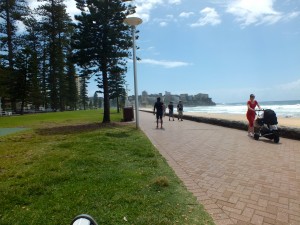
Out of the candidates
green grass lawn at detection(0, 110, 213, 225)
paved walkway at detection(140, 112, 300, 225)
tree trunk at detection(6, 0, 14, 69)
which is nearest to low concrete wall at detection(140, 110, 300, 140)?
paved walkway at detection(140, 112, 300, 225)

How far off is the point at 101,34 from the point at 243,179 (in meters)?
14.6

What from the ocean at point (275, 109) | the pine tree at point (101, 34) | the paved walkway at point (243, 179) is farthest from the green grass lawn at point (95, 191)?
the ocean at point (275, 109)

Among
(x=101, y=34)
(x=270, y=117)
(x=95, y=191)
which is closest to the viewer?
(x=95, y=191)

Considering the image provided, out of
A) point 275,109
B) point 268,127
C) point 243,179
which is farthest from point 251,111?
point 275,109

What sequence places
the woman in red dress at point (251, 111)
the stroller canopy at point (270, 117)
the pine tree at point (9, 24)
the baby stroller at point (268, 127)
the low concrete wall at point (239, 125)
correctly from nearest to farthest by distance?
1. the baby stroller at point (268, 127)
2. the stroller canopy at point (270, 117)
3. the low concrete wall at point (239, 125)
4. the woman in red dress at point (251, 111)
5. the pine tree at point (9, 24)

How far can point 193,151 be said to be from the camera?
744cm

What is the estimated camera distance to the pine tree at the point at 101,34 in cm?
1659

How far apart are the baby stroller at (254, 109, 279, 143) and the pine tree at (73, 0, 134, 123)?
414 inches

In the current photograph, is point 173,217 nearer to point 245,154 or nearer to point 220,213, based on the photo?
point 220,213

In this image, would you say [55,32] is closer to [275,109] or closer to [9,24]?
[9,24]

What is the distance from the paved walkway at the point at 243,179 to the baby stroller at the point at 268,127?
750 millimetres

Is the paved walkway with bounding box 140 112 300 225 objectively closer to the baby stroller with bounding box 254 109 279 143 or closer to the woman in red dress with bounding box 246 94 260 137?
the baby stroller with bounding box 254 109 279 143

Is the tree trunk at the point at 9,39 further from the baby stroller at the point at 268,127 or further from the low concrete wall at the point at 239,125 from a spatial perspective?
the baby stroller at the point at 268,127

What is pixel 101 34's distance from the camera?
666 inches
